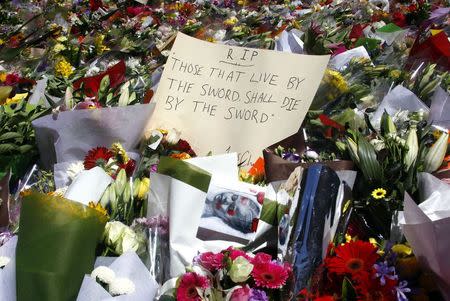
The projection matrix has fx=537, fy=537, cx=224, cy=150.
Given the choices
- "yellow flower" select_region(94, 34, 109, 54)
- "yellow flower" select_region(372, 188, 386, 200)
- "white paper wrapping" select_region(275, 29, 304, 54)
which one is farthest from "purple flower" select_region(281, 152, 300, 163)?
"yellow flower" select_region(94, 34, 109, 54)

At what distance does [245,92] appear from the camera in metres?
1.78

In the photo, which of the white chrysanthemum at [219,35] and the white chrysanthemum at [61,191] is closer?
the white chrysanthemum at [61,191]

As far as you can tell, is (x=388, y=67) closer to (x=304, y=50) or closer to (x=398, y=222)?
(x=304, y=50)

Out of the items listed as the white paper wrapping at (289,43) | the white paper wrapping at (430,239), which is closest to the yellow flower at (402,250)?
the white paper wrapping at (430,239)

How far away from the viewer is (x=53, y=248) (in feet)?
3.47

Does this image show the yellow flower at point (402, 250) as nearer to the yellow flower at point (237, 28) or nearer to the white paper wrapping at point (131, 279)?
the white paper wrapping at point (131, 279)

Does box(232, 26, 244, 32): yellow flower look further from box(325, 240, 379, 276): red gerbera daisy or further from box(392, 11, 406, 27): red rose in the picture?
box(325, 240, 379, 276): red gerbera daisy

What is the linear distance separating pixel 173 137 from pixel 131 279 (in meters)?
0.71

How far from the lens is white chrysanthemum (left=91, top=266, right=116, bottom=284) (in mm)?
1051

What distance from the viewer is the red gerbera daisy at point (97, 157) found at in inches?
62.3

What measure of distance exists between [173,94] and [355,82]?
72cm

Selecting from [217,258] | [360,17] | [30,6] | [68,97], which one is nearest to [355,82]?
[68,97]

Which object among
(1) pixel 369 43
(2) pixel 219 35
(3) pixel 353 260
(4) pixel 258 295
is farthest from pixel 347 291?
(2) pixel 219 35

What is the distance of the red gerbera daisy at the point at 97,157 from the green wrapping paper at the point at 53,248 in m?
0.47
